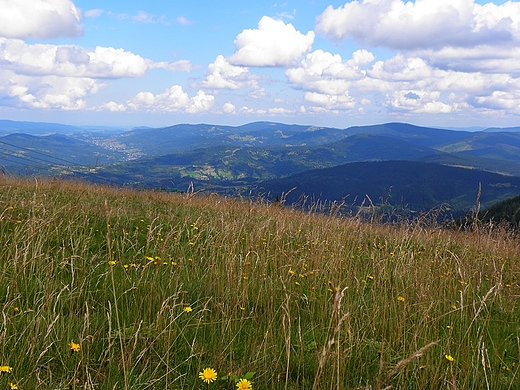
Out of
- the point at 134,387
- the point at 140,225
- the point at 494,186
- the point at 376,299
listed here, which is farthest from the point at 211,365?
the point at 494,186

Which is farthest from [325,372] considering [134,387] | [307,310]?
[134,387]

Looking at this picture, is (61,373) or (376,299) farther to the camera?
(376,299)

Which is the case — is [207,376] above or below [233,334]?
above

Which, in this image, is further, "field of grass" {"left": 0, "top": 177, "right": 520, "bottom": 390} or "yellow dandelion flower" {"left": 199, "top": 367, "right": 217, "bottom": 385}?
"field of grass" {"left": 0, "top": 177, "right": 520, "bottom": 390}

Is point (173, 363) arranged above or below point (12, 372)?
below

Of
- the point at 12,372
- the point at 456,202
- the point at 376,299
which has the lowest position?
the point at 456,202

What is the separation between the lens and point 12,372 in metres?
2.08

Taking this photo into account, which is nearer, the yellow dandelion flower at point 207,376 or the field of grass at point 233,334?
the yellow dandelion flower at point 207,376

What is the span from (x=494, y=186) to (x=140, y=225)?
22677 centimetres

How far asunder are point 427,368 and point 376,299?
125 cm

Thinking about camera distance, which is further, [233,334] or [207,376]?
[233,334]

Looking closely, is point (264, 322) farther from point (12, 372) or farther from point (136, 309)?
point (12, 372)

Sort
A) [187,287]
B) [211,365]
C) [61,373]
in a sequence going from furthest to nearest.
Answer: [187,287] → [211,365] → [61,373]

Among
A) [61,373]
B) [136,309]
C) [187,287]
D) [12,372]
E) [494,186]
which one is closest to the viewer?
[12,372]
